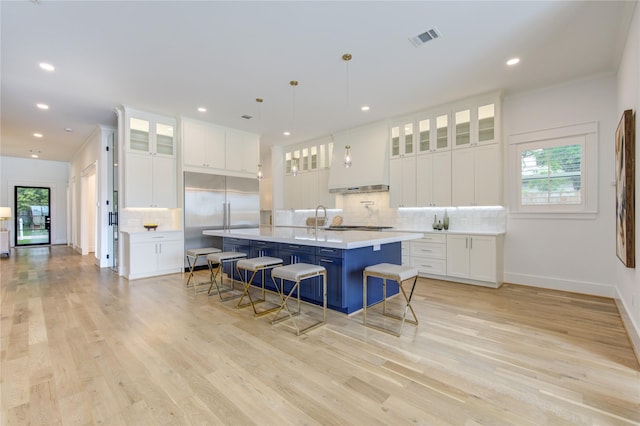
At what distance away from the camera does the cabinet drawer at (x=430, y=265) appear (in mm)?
4863

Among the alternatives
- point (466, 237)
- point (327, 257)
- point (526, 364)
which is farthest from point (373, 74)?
point (526, 364)

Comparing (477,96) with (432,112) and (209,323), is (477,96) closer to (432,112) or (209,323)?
(432,112)

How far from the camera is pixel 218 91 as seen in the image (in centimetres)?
446

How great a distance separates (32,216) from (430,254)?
42.2 ft

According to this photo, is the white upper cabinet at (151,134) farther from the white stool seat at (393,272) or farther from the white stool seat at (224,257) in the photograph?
the white stool seat at (393,272)

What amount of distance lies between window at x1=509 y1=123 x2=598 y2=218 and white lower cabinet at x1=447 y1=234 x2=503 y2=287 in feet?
2.46

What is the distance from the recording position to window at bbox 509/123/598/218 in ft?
13.2

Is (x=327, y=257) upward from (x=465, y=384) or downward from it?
upward

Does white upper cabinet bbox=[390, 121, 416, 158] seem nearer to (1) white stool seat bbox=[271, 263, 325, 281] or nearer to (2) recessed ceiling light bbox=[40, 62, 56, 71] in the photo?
(1) white stool seat bbox=[271, 263, 325, 281]

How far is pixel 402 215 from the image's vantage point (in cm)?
593

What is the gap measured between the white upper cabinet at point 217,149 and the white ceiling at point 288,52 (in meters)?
0.60

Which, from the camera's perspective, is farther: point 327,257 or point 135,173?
point 135,173

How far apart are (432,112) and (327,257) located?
3.53 metres

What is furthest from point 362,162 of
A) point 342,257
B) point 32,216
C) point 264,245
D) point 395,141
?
point 32,216
